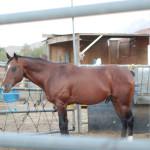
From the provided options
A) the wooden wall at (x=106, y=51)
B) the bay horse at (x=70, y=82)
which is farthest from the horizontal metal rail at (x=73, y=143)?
the wooden wall at (x=106, y=51)

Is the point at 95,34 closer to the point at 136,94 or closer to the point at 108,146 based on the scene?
the point at 136,94

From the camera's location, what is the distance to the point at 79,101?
12.5 ft

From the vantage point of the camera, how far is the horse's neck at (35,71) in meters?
3.79

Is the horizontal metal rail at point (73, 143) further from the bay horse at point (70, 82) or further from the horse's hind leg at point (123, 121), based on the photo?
the horse's hind leg at point (123, 121)

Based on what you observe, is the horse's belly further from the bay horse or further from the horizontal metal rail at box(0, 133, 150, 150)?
the horizontal metal rail at box(0, 133, 150, 150)

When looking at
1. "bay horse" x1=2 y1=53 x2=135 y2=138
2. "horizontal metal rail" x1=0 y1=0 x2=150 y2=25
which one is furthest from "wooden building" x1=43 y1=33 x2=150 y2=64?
"horizontal metal rail" x1=0 y1=0 x2=150 y2=25

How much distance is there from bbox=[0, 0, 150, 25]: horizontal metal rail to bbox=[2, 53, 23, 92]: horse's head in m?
3.14

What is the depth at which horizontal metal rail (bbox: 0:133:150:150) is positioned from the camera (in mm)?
385

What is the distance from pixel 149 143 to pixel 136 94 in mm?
4300

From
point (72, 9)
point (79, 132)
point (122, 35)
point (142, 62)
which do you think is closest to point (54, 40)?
point (122, 35)

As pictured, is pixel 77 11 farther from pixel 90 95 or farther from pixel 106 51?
pixel 106 51

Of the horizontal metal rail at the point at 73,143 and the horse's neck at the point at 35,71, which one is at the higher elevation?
the horse's neck at the point at 35,71

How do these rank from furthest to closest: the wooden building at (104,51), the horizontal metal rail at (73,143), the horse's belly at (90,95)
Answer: the wooden building at (104,51)
the horse's belly at (90,95)
the horizontal metal rail at (73,143)

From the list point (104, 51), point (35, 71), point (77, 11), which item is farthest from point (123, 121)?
point (104, 51)
